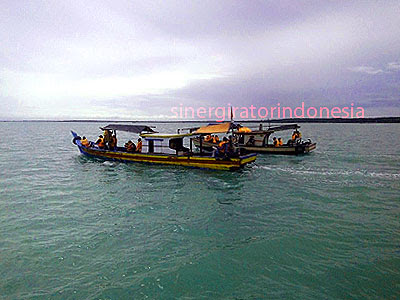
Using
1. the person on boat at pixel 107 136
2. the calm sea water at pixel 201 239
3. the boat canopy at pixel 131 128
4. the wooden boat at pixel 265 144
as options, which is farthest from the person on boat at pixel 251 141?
the person on boat at pixel 107 136

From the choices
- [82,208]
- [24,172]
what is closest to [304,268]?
[82,208]

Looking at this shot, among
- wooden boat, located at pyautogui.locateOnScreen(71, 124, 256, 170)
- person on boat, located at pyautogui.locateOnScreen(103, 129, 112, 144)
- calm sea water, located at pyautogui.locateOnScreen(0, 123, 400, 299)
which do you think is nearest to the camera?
calm sea water, located at pyautogui.locateOnScreen(0, 123, 400, 299)

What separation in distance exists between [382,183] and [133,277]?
1569 cm

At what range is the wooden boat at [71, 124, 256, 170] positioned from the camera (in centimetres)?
1912

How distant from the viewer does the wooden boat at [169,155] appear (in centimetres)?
1912

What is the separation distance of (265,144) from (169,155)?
46.7ft

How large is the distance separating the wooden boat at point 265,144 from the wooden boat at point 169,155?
27.6 feet

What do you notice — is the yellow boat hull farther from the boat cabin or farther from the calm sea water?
the calm sea water

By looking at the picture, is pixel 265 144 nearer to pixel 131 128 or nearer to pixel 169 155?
pixel 169 155

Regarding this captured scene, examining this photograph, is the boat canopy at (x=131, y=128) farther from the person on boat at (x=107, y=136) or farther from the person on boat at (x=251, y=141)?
the person on boat at (x=251, y=141)

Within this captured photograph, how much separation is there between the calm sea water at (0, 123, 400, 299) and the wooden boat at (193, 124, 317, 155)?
1238 centimetres

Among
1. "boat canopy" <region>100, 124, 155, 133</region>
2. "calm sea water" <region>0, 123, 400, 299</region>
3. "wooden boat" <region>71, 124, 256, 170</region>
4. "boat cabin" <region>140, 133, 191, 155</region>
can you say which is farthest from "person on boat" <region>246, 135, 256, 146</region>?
"calm sea water" <region>0, 123, 400, 299</region>

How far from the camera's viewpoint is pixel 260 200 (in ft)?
41.0

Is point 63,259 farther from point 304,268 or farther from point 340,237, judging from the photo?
point 340,237
